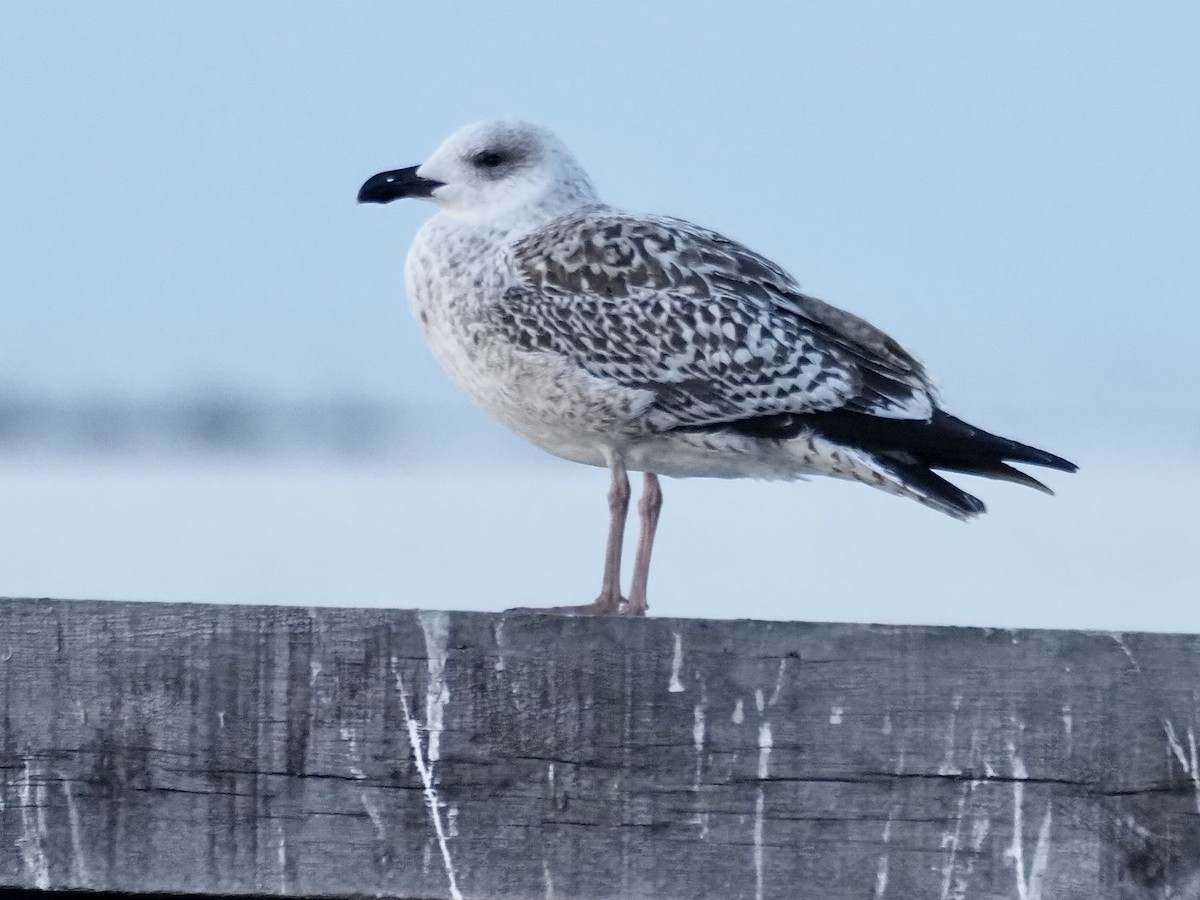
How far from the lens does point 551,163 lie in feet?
21.0

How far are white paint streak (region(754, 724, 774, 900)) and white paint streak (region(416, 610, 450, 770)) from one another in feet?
1.86

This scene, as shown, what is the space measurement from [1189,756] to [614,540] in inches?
102

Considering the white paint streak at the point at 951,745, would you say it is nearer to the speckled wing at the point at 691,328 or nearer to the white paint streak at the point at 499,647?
the white paint streak at the point at 499,647

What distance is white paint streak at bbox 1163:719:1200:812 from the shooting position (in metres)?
3.13

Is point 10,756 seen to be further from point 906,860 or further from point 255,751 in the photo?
point 906,860

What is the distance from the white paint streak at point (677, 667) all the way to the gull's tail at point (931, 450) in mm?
2005

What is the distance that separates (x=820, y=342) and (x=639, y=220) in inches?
29.6

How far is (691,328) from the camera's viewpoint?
586 cm

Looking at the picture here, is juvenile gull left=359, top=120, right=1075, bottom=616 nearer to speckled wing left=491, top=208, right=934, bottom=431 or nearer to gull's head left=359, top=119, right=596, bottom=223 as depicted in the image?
speckled wing left=491, top=208, right=934, bottom=431

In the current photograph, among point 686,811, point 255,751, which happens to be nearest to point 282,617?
point 255,751

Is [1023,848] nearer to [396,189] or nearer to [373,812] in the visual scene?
[373,812]

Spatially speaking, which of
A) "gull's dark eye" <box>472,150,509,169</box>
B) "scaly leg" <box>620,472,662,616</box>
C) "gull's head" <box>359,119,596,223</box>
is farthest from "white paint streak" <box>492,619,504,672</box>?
"gull's dark eye" <box>472,150,509,169</box>

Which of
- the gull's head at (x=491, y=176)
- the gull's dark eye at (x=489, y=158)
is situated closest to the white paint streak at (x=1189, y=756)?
the gull's head at (x=491, y=176)

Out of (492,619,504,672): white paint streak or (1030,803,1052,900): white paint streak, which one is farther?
(492,619,504,672): white paint streak
